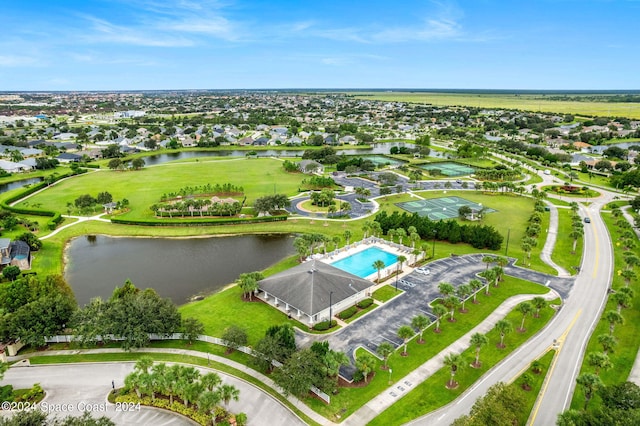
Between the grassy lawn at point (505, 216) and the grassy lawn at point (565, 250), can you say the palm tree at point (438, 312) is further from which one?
the grassy lawn at point (565, 250)

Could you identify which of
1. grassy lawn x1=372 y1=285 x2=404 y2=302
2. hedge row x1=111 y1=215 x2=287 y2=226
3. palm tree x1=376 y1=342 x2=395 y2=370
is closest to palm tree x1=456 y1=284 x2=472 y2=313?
grassy lawn x1=372 y1=285 x2=404 y2=302

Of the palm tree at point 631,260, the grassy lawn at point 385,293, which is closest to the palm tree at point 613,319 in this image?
the palm tree at point 631,260

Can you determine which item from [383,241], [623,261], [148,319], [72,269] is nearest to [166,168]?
[72,269]

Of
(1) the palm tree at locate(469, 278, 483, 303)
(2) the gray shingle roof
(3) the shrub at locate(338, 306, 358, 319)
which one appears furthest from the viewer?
(1) the palm tree at locate(469, 278, 483, 303)

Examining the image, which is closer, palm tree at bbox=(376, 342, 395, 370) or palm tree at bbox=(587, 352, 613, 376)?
palm tree at bbox=(587, 352, 613, 376)

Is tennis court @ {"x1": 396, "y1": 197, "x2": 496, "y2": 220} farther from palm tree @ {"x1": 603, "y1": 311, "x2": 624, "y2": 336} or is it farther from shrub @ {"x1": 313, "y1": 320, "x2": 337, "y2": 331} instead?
shrub @ {"x1": 313, "y1": 320, "x2": 337, "y2": 331}

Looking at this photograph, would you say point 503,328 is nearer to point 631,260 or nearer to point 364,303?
point 364,303

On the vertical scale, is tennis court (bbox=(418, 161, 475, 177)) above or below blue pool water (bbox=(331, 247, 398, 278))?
above
